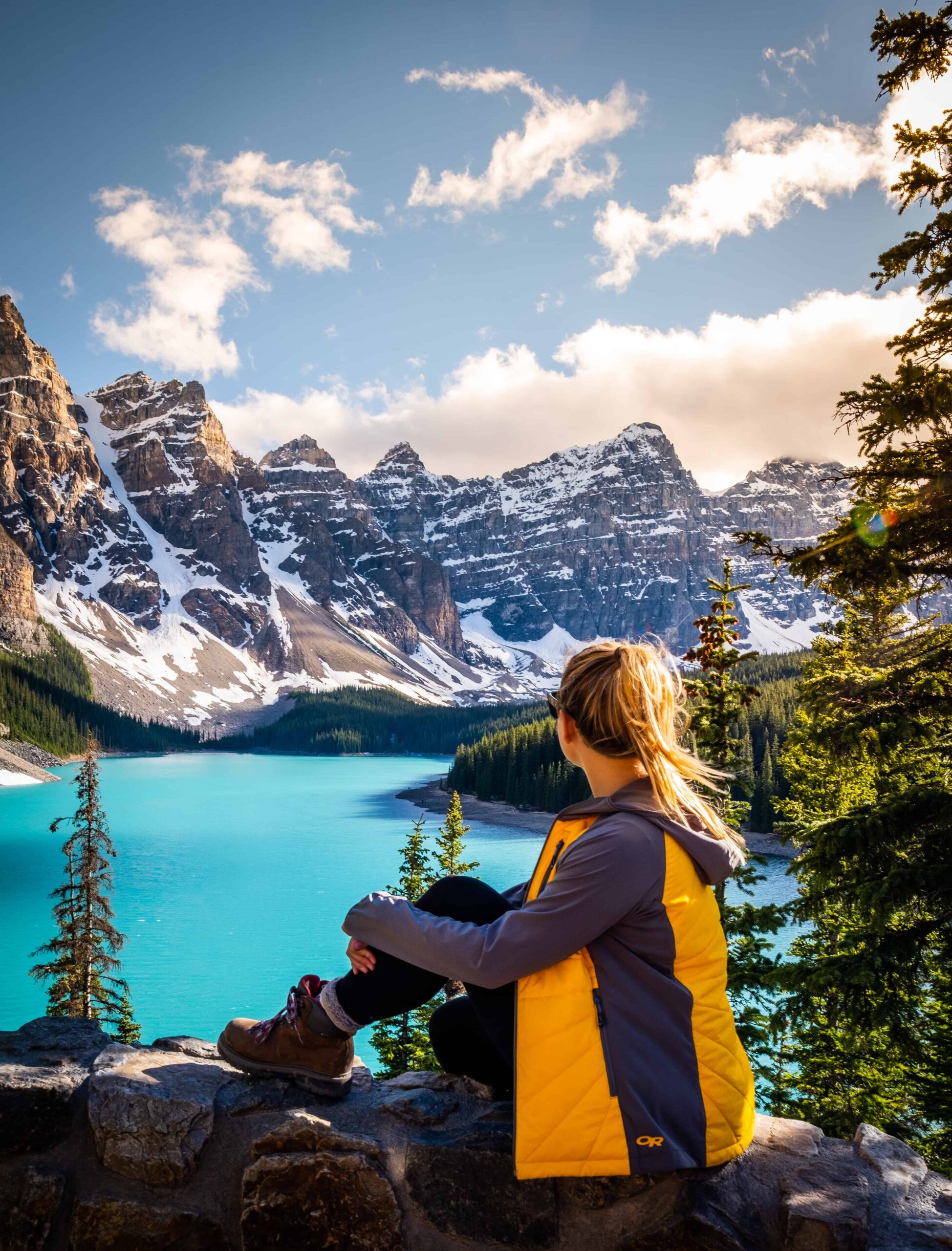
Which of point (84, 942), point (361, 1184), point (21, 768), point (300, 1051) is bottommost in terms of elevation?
point (21, 768)

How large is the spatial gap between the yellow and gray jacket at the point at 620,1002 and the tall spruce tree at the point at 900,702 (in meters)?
3.16

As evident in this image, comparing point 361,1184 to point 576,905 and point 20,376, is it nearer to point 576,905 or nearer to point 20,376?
point 576,905

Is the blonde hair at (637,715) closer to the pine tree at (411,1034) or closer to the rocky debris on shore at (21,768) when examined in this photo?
the pine tree at (411,1034)

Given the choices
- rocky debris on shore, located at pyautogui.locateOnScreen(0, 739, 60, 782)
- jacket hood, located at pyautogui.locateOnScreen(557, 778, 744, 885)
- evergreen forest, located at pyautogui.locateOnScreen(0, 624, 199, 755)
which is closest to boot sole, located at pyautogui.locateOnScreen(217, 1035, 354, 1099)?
jacket hood, located at pyautogui.locateOnScreen(557, 778, 744, 885)

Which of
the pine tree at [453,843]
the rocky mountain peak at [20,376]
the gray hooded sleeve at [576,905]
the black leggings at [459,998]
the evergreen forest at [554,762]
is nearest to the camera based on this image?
the gray hooded sleeve at [576,905]

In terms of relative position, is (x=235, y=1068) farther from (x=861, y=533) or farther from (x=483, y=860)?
(x=483, y=860)

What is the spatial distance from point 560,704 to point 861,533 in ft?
12.8

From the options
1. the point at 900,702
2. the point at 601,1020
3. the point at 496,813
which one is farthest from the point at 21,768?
the point at 601,1020

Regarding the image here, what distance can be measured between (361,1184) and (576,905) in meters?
1.28

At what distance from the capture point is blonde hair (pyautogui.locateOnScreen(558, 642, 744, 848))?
233 centimetres

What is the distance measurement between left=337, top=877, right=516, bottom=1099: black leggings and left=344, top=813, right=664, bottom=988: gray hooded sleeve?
22 centimetres

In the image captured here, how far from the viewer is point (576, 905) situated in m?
2.09

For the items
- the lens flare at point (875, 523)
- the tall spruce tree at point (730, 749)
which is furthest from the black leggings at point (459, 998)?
the tall spruce tree at point (730, 749)

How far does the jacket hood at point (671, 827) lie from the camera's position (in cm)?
218
